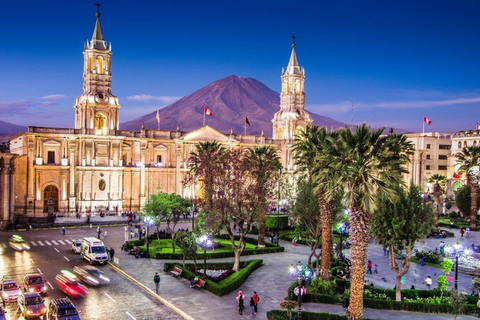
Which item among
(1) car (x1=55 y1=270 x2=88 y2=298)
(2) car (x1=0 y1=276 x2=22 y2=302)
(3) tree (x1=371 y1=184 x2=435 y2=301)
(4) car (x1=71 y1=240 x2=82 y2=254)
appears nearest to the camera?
(2) car (x1=0 y1=276 x2=22 y2=302)

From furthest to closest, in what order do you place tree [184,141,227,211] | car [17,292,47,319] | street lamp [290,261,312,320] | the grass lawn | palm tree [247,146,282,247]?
the grass lawn
tree [184,141,227,211]
palm tree [247,146,282,247]
street lamp [290,261,312,320]
car [17,292,47,319]

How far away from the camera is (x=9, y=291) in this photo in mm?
26812

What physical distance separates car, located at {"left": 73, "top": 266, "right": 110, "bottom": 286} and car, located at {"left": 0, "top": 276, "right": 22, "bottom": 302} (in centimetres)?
564

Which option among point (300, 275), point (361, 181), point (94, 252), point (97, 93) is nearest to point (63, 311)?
point (300, 275)

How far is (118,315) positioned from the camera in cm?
2506

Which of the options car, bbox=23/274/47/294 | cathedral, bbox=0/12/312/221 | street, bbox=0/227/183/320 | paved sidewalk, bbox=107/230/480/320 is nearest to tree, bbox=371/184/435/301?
paved sidewalk, bbox=107/230/480/320

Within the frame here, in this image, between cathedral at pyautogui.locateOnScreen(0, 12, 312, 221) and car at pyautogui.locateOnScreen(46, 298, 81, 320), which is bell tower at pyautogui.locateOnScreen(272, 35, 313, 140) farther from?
car at pyautogui.locateOnScreen(46, 298, 81, 320)

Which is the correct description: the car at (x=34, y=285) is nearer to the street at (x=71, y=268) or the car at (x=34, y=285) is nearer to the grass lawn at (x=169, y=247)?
the street at (x=71, y=268)

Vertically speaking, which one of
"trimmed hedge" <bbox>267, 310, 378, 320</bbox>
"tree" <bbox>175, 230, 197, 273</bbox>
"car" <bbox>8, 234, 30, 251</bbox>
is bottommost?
"trimmed hedge" <bbox>267, 310, 378, 320</bbox>

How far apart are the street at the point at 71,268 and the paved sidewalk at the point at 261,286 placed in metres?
1.53

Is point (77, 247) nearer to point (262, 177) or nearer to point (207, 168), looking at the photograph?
point (207, 168)

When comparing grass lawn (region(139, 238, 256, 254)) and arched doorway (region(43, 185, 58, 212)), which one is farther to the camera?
arched doorway (region(43, 185, 58, 212))

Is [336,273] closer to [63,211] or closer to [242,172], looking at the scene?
[242,172]

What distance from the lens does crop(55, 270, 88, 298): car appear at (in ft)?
94.2
